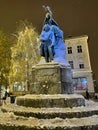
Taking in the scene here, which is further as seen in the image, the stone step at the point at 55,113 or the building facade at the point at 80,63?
the building facade at the point at 80,63

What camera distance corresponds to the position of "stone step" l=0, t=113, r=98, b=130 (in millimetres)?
5574

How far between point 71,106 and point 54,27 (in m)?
4.32

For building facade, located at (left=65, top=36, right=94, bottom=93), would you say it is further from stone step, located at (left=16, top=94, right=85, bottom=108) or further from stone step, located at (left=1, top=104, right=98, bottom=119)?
stone step, located at (left=1, top=104, right=98, bottom=119)

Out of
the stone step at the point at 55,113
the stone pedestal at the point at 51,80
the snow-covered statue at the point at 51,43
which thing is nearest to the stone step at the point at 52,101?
the stone step at the point at 55,113

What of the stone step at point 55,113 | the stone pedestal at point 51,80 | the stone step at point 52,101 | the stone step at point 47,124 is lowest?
the stone step at point 47,124

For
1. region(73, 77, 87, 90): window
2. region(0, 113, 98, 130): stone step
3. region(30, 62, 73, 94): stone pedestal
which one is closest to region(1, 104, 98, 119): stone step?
region(0, 113, 98, 130): stone step

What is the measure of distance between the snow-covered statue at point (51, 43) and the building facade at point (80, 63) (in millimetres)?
22285

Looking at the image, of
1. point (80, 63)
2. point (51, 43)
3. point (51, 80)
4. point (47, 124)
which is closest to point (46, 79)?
point (51, 80)

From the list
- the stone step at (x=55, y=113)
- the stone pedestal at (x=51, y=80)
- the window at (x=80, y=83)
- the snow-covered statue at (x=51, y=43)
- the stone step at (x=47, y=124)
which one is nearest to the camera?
the stone step at (x=47, y=124)

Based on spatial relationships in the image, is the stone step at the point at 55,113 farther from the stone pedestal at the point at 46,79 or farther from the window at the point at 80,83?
the window at the point at 80,83

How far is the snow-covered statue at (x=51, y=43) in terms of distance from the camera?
9.63 meters

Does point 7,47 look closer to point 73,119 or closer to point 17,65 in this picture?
point 17,65

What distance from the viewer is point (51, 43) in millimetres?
9625

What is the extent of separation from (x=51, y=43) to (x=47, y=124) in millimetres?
4817
